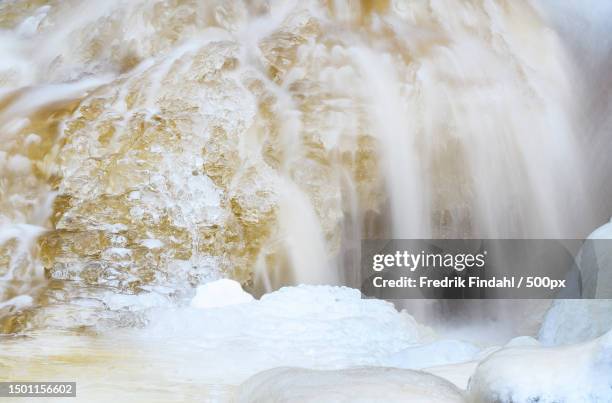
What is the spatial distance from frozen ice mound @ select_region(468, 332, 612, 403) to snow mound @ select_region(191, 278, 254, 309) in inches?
135

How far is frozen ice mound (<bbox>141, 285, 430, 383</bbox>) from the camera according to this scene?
5.30 m

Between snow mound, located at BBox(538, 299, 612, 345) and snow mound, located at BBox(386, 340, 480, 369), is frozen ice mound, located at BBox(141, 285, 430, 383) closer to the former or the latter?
snow mound, located at BBox(386, 340, 480, 369)

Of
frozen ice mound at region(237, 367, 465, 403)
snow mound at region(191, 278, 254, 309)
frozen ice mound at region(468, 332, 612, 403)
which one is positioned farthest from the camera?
snow mound at region(191, 278, 254, 309)

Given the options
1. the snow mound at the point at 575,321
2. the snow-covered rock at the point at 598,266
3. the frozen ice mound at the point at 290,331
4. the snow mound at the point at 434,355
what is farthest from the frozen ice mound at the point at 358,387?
the snow-covered rock at the point at 598,266

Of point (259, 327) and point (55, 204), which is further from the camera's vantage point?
point (55, 204)

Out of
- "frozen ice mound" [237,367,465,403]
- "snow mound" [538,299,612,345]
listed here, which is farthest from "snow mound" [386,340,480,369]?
"frozen ice mound" [237,367,465,403]

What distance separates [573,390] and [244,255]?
451 cm

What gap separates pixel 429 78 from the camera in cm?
806

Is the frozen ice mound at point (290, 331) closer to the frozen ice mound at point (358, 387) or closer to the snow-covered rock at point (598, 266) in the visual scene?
the frozen ice mound at point (358, 387)

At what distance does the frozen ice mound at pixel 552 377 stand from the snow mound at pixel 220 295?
11.2 feet


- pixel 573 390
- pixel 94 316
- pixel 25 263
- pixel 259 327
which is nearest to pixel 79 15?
pixel 25 263

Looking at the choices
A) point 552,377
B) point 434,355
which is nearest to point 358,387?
point 552,377

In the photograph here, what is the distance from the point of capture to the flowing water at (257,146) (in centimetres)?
668

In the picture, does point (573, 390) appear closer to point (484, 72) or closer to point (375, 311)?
point (375, 311)
